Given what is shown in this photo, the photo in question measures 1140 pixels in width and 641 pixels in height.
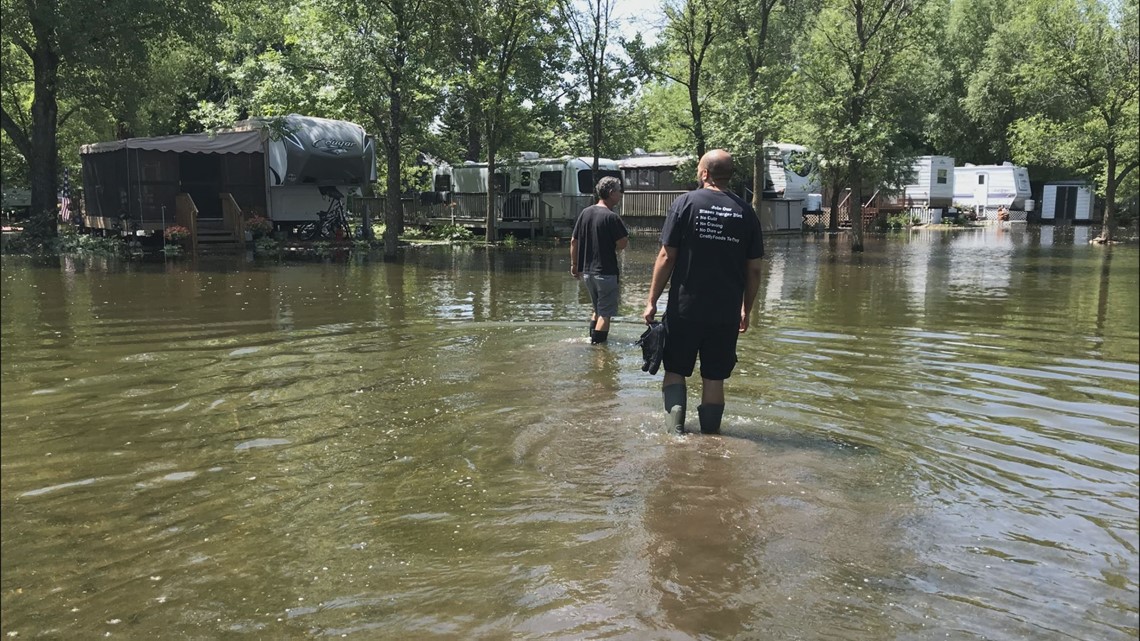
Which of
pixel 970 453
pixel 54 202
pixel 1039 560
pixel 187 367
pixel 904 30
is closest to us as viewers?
pixel 1039 560

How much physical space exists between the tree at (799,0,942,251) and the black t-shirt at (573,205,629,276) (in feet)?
61.1

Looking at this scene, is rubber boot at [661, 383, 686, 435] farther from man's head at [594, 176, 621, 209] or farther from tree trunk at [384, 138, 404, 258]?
tree trunk at [384, 138, 404, 258]

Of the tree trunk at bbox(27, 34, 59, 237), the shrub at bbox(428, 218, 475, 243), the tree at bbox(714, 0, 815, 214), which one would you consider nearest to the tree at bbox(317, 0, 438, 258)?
the shrub at bbox(428, 218, 475, 243)

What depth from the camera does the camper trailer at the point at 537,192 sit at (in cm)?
2984

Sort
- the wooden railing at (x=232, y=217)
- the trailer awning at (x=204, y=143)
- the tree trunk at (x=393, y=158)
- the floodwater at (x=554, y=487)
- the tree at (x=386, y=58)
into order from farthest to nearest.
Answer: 1. the wooden railing at (x=232, y=217)
2. the trailer awning at (x=204, y=143)
3. the tree trunk at (x=393, y=158)
4. the tree at (x=386, y=58)
5. the floodwater at (x=554, y=487)

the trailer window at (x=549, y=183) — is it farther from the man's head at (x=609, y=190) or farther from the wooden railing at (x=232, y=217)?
the man's head at (x=609, y=190)

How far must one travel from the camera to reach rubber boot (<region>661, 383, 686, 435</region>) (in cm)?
554

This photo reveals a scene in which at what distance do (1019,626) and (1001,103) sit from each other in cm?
5043

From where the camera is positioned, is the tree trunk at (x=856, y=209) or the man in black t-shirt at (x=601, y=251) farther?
the tree trunk at (x=856, y=209)

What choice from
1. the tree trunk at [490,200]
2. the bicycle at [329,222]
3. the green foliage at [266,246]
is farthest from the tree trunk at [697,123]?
the green foliage at [266,246]

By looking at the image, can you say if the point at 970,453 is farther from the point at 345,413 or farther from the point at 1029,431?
the point at 345,413

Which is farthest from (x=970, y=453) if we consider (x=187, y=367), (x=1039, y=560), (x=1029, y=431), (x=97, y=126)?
(x=97, y=126)

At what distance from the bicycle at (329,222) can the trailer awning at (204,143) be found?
2.64m

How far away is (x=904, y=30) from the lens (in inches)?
998
